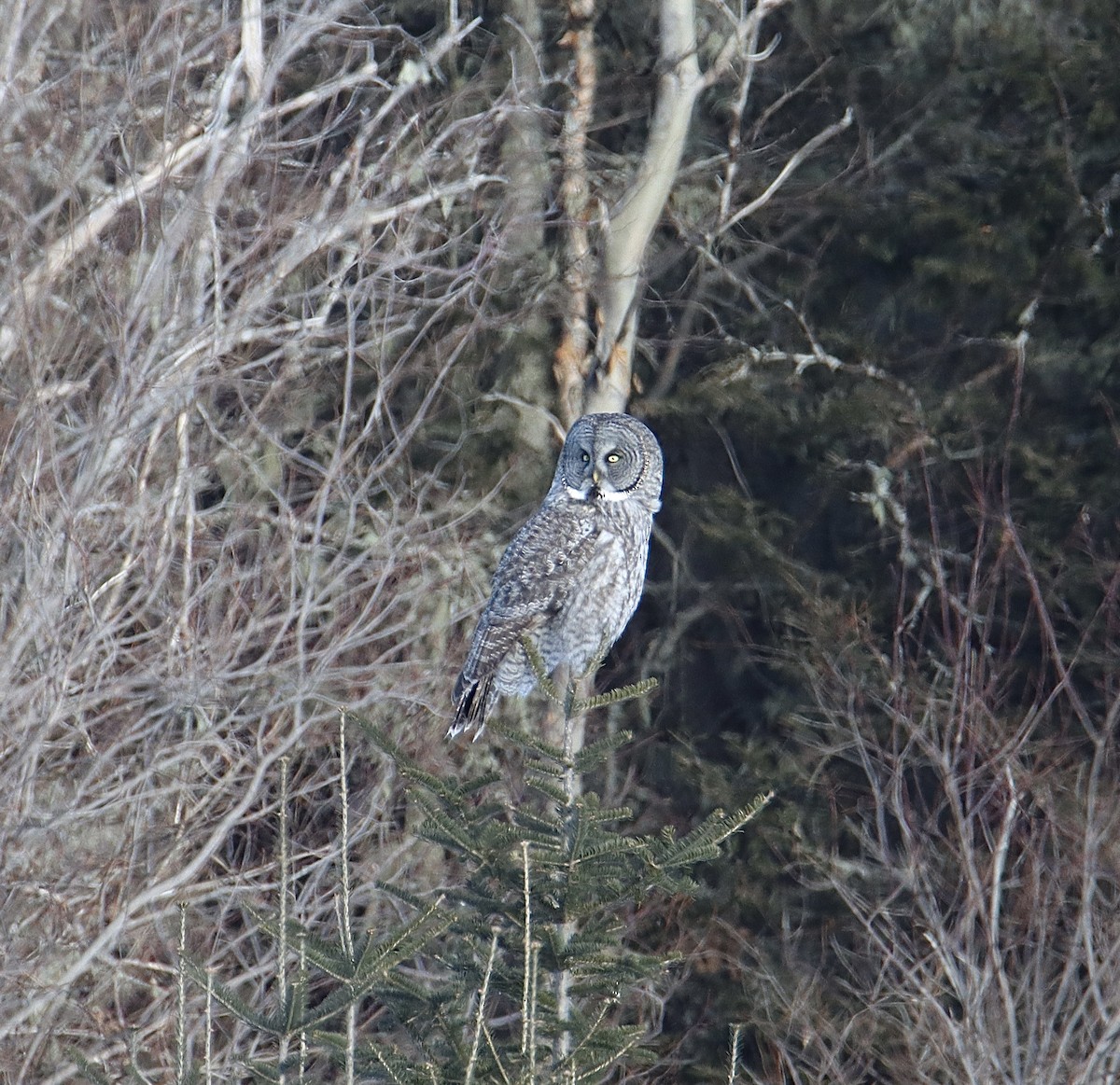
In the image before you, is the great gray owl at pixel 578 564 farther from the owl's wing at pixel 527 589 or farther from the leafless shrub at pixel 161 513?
the leafless shrub at pixel 161 513

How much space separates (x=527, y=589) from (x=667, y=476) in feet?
27.0

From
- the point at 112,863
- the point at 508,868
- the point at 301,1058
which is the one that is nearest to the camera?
the point at 301,1058

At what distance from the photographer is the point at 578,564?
7086mm

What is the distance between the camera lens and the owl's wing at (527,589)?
7.10 m

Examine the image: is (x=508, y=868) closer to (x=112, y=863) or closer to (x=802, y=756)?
(x=112, y=863)

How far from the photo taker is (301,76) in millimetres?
13188

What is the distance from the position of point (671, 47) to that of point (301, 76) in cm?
283

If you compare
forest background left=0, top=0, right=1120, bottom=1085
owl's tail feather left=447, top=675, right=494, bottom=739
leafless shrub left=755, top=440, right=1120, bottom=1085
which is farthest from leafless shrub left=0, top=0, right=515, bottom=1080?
leafless shrub left=755, top=440, right=1120, bottom=1085

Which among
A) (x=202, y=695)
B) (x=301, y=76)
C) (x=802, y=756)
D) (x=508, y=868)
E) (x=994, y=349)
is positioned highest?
(x=508, y=868)

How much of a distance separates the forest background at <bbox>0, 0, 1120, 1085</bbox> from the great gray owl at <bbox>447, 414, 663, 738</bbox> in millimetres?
2035

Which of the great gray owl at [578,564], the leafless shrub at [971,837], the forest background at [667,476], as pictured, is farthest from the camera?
the leafless shrub at [971,837]

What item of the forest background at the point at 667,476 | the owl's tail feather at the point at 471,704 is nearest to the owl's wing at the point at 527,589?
the owl's tail feather at the point at 471,704

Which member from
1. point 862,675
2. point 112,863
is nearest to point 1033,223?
point 862,675

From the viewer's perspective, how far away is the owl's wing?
7098 millimetres
